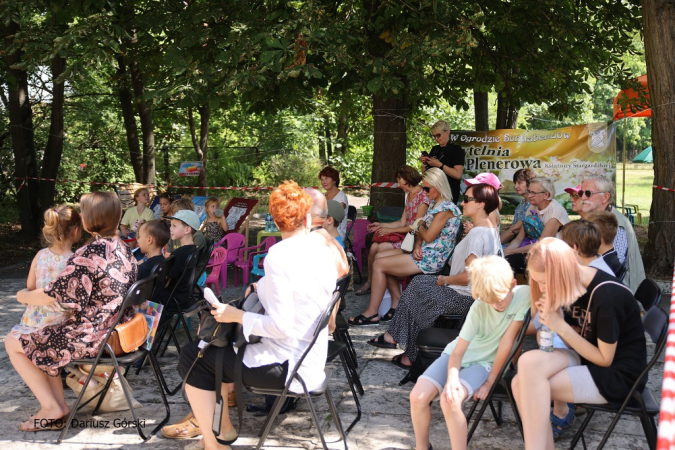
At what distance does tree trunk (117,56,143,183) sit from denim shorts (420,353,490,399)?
1061 cm

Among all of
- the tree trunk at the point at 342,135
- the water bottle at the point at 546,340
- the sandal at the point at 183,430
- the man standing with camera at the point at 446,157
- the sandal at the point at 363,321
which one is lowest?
the sandal at the point at 183,430

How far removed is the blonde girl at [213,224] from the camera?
8.34 meters

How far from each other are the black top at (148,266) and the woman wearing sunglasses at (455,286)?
70.0 inches

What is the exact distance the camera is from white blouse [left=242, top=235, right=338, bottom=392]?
3.42 meters

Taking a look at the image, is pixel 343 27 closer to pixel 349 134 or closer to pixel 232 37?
pixel 232 37

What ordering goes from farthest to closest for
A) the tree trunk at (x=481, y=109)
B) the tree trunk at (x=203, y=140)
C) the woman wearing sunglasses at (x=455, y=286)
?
the tree trunk at (x=203, y=140) → the tree trunk at (x=481, y=109) → the woman wearing sunglasses at (x=455, y=286)

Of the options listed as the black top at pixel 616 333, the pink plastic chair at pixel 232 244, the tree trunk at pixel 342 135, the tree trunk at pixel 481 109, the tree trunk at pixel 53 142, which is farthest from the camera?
the tree trunk at pixel 342 135

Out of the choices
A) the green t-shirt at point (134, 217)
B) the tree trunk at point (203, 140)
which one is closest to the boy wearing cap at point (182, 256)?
the green t-shirt at point (134, 217)

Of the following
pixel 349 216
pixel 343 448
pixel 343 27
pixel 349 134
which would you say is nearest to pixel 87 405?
pixel 343 448

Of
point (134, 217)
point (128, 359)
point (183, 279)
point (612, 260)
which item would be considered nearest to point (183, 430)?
point (128, 359)

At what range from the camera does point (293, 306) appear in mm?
3467

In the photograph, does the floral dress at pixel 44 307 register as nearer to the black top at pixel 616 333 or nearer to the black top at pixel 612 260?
the black top at pixel 616 333

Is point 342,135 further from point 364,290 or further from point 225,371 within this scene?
point 225,371

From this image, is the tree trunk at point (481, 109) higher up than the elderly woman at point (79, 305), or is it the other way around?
the tree trunk at point (481, 109)
